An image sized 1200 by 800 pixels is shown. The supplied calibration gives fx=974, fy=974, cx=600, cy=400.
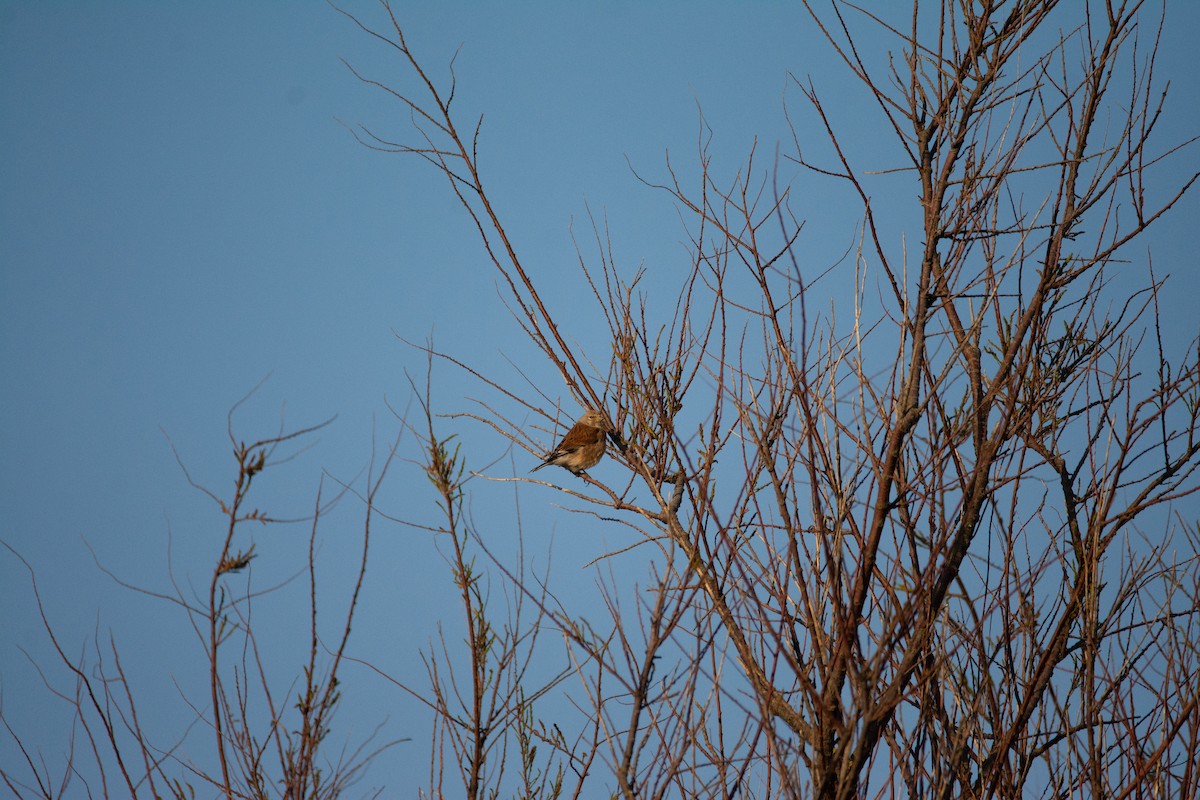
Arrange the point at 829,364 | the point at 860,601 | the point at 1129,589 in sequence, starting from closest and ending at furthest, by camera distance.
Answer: the point at 860,601 < the point at 829,364 < the point at 1129,589

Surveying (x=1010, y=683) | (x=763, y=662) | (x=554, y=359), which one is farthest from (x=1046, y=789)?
(x=554, y=359)

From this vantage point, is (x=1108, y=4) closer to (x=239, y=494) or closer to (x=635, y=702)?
(x=635, y=702)

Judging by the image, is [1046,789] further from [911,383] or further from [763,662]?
[911,383]

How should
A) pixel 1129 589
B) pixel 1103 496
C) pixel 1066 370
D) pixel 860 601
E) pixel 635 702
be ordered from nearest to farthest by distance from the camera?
pixel 860 601
pixel 635 702
pixel 1103 496
pixel 1129 589
pixel 1066 370

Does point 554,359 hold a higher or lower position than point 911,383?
higher

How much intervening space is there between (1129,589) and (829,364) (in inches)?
62.8

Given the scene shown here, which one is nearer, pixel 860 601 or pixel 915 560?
pixel 860 601

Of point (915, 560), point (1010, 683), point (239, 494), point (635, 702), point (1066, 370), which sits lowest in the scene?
point (635, 702)

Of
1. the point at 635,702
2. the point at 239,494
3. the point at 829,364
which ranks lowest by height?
the point at 635,702

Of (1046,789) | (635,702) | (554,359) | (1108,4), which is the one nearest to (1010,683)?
(1046,789)

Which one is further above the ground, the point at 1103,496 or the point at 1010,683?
the point at 1103,496

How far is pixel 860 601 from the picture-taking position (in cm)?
229

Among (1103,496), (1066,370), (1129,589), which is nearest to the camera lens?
(1103,496)

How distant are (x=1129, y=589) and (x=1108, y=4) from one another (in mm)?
2007
